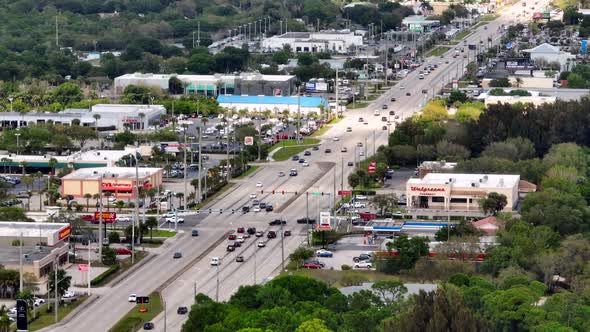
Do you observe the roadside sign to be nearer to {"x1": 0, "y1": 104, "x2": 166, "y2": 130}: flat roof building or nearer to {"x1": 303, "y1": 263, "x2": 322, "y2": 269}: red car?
{"x1": 303, "y1": 263, "x2": 322, "y2": 269}: red car

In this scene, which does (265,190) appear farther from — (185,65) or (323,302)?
(185,65)

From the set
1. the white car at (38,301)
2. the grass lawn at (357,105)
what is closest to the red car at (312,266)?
the white car at (38,301)

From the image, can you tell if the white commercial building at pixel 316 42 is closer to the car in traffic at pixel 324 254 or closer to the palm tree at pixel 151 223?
the palm tree at pixel 151 223

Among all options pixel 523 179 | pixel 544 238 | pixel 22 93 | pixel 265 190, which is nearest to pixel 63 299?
pixel 544 238

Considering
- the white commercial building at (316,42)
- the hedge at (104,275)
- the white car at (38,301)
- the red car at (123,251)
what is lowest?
the white car at (38,301)

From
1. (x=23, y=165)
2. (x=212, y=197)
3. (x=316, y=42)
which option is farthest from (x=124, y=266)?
(x=316, y=42)

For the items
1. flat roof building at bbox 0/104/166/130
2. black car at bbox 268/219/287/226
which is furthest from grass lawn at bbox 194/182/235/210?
flat roof building at bbox 0/104/166/130
